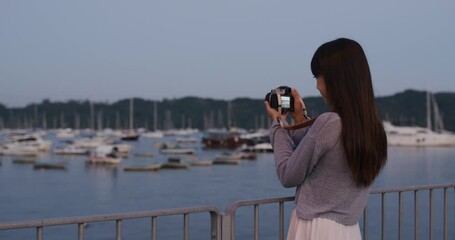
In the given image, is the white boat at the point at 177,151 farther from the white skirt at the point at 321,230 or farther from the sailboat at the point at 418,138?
the white skirt at the point at 321,230

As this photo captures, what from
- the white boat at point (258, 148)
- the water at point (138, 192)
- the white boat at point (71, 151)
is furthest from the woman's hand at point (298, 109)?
the white boat at point (258, 148)

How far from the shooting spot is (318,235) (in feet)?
9.55

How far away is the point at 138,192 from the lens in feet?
133

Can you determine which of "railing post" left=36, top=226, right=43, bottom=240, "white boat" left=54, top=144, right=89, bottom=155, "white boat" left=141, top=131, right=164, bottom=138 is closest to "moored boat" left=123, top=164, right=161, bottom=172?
"white boat" left=54, top=144, right=89, bottom=155

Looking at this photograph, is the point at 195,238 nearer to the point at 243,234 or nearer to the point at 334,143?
the point at 243,234

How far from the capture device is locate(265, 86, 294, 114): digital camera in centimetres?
307

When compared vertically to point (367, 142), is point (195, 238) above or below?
below

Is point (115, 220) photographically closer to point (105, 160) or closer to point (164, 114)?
point (105, 160)

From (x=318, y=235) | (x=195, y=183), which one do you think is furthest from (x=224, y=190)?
(x=318, y=235)

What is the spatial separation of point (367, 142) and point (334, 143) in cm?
14

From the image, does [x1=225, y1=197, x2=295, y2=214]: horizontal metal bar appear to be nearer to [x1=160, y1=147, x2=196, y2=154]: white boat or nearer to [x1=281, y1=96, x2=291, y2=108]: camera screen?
[x1=281, y1=96, x2=291, y2=108]: camera screen

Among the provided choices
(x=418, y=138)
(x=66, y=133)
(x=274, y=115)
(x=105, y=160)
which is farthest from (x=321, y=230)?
(x=66, y=133)

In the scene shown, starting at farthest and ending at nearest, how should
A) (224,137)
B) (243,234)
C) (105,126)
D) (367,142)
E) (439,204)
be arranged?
1. (105,126)
2. (224,137)
3. (439,204)
4. (243,234)
5. (367,142)

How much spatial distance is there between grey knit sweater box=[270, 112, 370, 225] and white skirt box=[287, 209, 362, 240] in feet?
0.09
